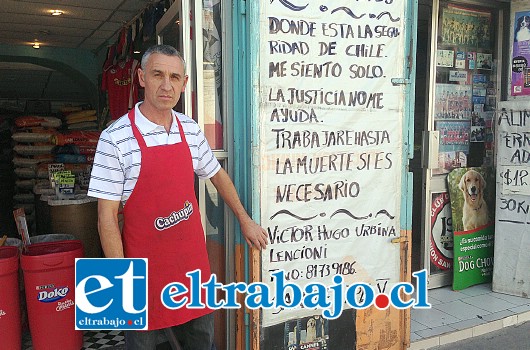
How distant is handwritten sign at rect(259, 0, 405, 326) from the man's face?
70 centimetres

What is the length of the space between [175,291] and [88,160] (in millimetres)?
4240

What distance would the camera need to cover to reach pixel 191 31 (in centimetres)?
304

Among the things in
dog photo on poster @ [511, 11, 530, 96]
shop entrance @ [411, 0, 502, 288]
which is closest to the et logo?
shop entrance @ [411, 0, 502, 288]

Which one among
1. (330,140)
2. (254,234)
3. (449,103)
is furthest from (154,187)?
(449,103)

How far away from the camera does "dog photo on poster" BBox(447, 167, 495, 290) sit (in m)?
4.70

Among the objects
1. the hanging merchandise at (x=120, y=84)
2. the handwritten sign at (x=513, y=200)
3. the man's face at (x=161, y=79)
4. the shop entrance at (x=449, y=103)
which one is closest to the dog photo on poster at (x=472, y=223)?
the shop entrance at (x=449, y=103)

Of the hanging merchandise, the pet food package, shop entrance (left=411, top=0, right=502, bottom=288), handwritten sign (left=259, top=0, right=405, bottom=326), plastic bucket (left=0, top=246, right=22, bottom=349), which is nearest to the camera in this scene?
handwritten sign (left=259, top=0, right=405, bottom=326)

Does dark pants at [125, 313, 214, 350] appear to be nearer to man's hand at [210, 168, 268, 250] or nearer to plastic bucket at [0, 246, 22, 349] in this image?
man's hand at [210, 168, 268, 250]

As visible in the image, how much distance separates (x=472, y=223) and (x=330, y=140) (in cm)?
249

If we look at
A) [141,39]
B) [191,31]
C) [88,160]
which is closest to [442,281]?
[191,31]

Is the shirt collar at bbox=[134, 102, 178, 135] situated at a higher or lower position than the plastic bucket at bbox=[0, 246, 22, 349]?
higher

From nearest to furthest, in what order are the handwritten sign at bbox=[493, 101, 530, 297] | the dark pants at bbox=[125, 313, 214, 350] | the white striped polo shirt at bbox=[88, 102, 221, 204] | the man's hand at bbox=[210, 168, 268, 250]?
the white striped polo shirt at bbox=[88, 102, 221, 204]
the dark pants at bbox=[125, 313, 214, 350]
the man's hand at bbox=[210, 168, 268, 250]
the handwritten sign at bbox=[493, 101, 530, 297]

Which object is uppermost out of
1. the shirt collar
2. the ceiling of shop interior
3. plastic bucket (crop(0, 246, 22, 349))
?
the ceiling of shop interior

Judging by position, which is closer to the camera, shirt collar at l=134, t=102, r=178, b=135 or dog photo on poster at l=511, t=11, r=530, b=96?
shirt collar at l=134, t=102, r=178, b=135
